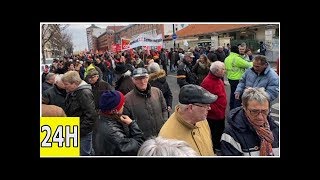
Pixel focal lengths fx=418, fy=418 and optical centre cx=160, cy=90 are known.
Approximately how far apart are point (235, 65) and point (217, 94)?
334 millimetres

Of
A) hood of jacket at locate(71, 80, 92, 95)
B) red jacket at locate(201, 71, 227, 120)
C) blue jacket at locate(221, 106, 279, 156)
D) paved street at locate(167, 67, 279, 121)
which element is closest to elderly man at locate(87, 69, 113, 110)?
hood of jacket at locate(71, 80, 92, 95)

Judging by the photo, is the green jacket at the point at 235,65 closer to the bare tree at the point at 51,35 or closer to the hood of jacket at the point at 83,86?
the hood of jacket at the point at 83,86

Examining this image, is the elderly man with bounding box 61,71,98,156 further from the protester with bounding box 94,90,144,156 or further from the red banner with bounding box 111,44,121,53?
the protester with bounding box 94,90,144,156

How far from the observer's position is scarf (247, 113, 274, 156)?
2832 millimetres

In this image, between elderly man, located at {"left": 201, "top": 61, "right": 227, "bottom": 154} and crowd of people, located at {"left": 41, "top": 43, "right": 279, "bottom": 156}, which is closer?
crowd of people, located at {"left": 41, "top": 43, "right": 279, "bottom": 156}

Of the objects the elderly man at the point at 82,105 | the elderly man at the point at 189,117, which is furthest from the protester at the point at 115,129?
the elderly man at the point at 82,105

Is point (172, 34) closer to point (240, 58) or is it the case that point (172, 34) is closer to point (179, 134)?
point (240, 58)

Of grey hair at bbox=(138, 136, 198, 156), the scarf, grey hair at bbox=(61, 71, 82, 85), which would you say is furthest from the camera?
grey hair at bbox=(61, 71, 82, 85)

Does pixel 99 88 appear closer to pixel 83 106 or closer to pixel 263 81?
pixel 83 106

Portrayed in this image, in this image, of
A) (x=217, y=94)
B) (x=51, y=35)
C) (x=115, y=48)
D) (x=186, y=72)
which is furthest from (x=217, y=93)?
(x=51, y=35)

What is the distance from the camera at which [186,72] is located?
4121mm

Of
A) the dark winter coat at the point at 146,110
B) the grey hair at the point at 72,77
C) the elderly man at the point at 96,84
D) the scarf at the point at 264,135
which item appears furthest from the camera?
the elderly man at the point at 96,84

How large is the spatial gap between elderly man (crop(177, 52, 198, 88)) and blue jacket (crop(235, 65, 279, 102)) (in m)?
0.49

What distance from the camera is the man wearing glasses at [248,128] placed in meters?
2.76
